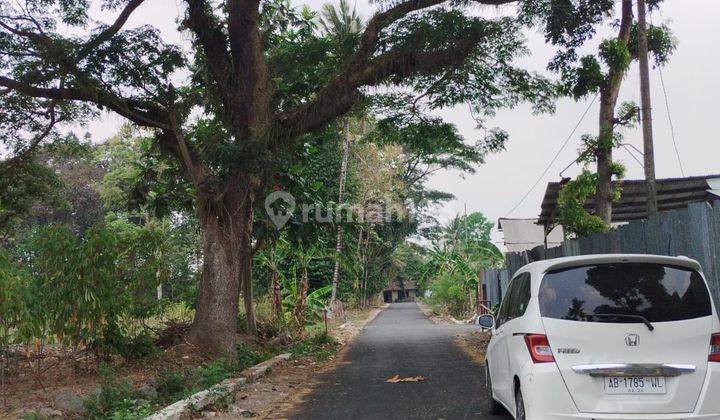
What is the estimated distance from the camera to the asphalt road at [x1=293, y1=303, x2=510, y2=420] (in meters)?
8.59

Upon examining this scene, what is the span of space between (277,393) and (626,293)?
6423 millimetres

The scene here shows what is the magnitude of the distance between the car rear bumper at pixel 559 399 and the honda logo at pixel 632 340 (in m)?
0.54

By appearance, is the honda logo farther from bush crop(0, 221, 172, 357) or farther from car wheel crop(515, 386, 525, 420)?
bush crop(0, 221, 172, 357)

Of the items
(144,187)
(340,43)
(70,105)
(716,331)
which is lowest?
(716,331)

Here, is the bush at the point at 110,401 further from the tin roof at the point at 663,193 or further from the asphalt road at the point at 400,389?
the tin roof at the point at 663,193

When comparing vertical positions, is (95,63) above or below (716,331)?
above

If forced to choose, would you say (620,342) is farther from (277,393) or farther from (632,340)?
(277,393)

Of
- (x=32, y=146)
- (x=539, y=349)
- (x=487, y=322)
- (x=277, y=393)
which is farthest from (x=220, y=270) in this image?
(x=539, y=349)

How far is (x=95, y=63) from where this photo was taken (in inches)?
520

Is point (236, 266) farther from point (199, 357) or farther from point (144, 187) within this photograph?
point (144, 187)

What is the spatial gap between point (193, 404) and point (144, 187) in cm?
968

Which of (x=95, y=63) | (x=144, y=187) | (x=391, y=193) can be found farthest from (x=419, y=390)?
(x=391, y=193)

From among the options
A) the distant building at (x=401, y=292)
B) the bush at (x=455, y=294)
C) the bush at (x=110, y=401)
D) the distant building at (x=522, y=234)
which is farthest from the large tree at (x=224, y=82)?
the distant building at (x=401, y=292)

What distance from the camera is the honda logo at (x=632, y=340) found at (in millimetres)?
5555
